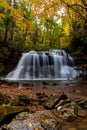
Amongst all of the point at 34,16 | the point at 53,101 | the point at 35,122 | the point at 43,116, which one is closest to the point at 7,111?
the point at 35,122

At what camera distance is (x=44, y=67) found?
20969mm

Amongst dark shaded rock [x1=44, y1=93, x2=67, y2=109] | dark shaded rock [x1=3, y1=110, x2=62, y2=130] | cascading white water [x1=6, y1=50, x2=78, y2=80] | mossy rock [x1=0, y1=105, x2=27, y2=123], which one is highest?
mossy rock [x1=0, y1=105, x2=27, y2=123]

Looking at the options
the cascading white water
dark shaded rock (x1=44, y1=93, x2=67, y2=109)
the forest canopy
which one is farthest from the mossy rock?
the cascading white water

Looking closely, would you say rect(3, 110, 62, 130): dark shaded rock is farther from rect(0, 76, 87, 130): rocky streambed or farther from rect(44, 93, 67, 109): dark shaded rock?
rect(44, 93, 67, 109): dark shaded rock

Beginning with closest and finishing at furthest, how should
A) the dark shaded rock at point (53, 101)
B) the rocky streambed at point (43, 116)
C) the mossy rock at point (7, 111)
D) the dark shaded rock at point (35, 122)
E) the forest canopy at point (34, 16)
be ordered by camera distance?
the dark shaded rock at point (35, 122)
the rocky streambed at point (43, 116)
the mossy rock at point (7, 111)
the dark shaded rock at point (53, 101)
the forest canopy at point (34, 16)

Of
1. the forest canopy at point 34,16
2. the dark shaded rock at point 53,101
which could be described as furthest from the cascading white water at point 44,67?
the dark shaded rock at point 53,101

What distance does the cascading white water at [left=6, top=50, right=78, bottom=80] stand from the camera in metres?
19.8

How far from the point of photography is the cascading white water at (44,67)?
1981 cm

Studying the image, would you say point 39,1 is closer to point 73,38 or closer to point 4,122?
point 73,38

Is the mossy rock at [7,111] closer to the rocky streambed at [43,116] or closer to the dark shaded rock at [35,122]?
the rocky streambed at [43,116]

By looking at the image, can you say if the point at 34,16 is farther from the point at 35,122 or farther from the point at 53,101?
the point at 35,122

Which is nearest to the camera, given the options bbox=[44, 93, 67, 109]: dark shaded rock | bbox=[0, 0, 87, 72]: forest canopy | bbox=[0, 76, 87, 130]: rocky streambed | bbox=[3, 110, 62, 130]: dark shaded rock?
bbox=[3, 110, 62, 130]: dark shaded rock

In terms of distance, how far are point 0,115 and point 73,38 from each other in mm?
19860

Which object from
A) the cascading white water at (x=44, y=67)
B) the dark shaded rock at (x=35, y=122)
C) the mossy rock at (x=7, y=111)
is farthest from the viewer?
the cascading white water at (x=44, y=67)
